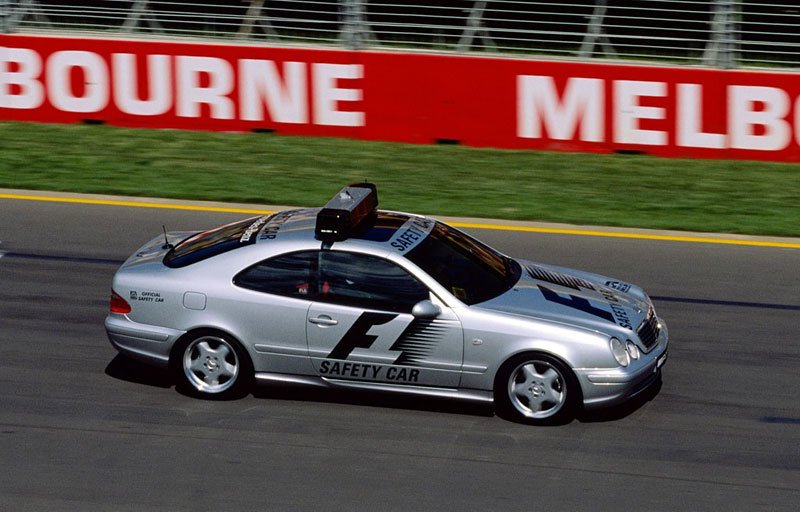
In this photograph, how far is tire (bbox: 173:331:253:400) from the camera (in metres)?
8.59

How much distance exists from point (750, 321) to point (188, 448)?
5370 mm

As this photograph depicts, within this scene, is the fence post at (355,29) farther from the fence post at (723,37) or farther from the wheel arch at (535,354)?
the wheel arch at (535,354)

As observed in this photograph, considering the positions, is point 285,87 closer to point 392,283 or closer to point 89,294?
point 89,294

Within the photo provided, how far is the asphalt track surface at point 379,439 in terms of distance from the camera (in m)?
7.24

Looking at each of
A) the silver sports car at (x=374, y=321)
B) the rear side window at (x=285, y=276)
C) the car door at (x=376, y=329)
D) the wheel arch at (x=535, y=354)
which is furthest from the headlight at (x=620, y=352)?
the rear side window at (x=285, y=276)

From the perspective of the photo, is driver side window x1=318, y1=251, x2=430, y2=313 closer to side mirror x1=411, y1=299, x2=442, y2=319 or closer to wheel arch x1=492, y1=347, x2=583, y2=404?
side mirror x1=411, y1=299, x2=442, y2=319

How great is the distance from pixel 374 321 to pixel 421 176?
22.9ft

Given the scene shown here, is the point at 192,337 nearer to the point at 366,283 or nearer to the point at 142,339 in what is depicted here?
the point at 142,339

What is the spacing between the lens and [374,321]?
8281mm

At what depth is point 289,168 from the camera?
15359mm

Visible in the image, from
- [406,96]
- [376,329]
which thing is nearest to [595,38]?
[406,96]

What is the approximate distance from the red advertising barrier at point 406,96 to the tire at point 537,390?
8.02 m

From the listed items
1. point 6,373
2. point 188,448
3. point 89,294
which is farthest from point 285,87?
point 188,448

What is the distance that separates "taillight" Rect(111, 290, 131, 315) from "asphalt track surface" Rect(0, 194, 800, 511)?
62 centimetres
